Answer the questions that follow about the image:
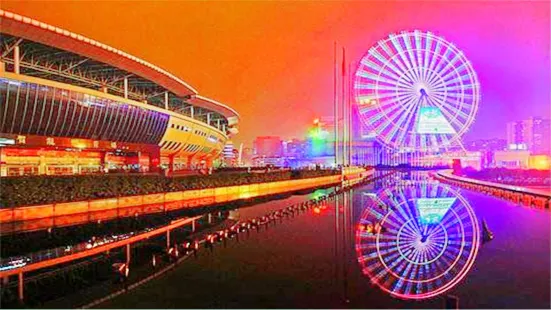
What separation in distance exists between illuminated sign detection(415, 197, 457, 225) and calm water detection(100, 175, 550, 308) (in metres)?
0.30

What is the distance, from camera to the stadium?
33125 millimetres

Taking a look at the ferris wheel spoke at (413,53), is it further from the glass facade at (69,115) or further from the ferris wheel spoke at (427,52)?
the glass facade at (69,115)

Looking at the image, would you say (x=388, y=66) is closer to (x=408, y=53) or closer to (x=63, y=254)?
(x=408, y=53)

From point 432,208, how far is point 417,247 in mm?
7912

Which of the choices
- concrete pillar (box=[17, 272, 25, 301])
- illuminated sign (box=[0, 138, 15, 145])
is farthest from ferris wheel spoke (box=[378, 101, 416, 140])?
concrete pillar (box=[17, 272, 25, 301])

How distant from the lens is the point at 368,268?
8.73 m

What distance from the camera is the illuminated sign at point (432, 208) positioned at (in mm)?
15359

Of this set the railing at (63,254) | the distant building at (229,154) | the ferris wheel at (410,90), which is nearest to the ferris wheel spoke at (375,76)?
the ferris wheel at (410,90)

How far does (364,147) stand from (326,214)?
89120mm

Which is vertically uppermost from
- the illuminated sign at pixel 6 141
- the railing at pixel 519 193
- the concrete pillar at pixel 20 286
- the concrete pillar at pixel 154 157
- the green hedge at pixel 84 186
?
the illuminated sign at pixel 6 141

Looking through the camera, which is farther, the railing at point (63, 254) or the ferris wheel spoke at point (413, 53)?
the ferris wheel spoke at point (413, 53)

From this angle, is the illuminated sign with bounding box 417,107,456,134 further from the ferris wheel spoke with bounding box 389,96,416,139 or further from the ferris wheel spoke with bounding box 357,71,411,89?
the ferris wheel spoke with bounding box 357,71,411,89

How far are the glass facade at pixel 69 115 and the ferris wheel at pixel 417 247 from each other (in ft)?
94.6

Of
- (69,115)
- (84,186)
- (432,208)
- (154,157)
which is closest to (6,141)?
(69,115)
